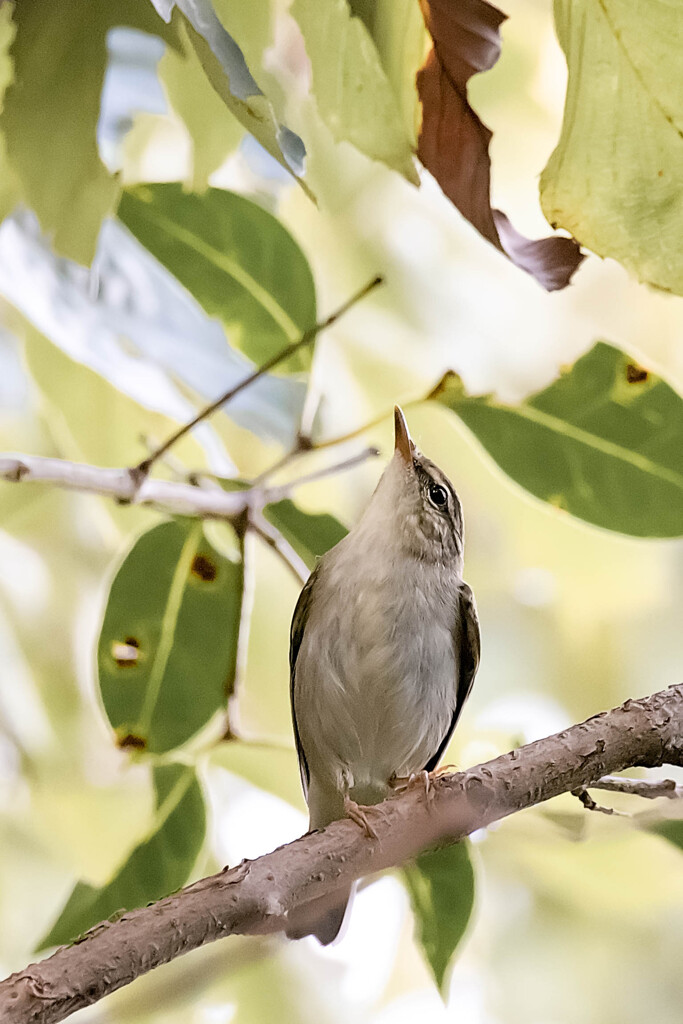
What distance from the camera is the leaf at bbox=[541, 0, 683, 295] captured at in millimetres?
1052

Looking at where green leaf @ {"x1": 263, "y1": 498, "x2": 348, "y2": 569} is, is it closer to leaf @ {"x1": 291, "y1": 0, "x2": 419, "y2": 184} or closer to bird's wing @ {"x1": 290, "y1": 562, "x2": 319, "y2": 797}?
bird's wing @ {"x1": 290, "y1": 562, "x2": 319, "y2": 797}

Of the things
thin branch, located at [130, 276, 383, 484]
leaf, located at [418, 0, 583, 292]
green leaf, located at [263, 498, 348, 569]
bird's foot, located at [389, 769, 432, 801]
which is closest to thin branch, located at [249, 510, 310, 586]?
green leaf, located at [263, 498, 348, 569]

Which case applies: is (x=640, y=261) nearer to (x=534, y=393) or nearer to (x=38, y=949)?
(x=534, y=393)

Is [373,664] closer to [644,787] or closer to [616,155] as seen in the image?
[644,787]

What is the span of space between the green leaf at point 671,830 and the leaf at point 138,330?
62 centimetres

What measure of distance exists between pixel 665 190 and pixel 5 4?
829mm

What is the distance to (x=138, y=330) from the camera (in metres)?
1.00

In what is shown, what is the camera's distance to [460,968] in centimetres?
90

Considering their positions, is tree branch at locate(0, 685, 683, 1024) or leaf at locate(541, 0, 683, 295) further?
leaf at locate(541, 0, 683, 295)

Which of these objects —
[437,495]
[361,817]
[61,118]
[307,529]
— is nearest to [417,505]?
[437,495]

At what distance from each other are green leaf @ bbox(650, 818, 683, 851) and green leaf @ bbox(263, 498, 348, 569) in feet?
1.62

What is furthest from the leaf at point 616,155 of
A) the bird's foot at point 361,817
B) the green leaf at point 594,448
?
the bird's foot at point 361,817

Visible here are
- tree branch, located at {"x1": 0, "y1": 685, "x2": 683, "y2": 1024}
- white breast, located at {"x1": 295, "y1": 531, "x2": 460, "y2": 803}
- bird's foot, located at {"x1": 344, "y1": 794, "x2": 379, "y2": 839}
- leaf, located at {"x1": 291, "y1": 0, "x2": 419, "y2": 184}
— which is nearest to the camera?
tree branch, located at {"x1": 0, "y1": 685, "x2": 683, "y2": 1024}

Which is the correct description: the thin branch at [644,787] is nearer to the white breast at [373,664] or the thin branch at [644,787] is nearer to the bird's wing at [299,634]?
the white breast at [373,664]
